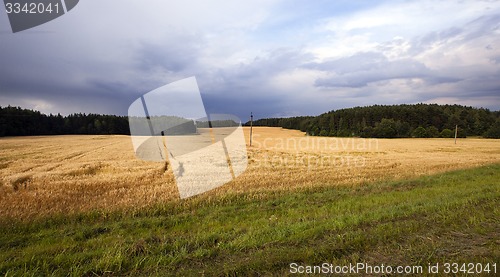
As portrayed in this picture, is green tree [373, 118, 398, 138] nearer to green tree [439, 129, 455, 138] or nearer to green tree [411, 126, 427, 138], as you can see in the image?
green tree [411, 126, 427, 138]

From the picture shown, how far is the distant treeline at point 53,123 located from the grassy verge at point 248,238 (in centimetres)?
9409

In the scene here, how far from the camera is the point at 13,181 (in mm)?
15398

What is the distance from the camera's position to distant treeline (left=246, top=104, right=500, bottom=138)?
9042 centimetres

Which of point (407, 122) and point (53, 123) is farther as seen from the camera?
point (407, 122)

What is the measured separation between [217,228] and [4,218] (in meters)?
6.30

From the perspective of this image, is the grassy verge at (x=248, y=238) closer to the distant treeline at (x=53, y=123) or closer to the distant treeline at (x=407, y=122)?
the distant treeline at (x=53, y=123)

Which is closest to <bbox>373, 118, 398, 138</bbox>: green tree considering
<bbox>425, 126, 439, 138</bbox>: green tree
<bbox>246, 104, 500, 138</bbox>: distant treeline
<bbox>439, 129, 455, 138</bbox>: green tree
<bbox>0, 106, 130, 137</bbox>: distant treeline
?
<bbox>246, 104, 500, 138</bbox>: distant treeline

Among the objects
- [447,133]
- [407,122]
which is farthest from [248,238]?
[407,122]

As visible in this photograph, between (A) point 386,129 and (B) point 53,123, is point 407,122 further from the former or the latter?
(B) point 53,123

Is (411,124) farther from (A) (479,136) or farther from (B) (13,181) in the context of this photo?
(B) (13,181)

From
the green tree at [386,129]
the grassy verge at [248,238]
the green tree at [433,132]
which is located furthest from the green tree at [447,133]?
the grassy verge at [248,238]

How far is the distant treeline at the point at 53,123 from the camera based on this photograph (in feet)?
260

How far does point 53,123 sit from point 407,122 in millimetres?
126266

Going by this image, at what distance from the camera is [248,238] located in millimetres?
6113
